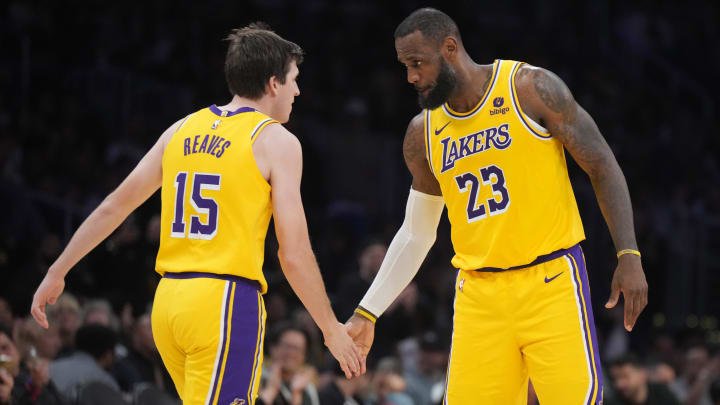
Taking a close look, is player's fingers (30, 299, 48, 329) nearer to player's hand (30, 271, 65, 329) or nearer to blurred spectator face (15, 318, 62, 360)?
player's hand (30, 271, 65, 329)

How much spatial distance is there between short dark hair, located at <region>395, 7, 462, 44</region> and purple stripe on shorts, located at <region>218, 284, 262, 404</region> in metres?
1.56

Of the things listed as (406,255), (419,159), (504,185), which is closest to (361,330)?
(406,255)

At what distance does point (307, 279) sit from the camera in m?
4.25

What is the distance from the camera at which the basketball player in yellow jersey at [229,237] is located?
407 centimetres

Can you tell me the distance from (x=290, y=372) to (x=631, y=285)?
3.88m

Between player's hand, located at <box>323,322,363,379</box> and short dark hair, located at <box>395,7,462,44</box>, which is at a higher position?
short dark hair, located at <box>395,7,462,44</box>

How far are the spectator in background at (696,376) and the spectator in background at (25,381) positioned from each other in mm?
6773

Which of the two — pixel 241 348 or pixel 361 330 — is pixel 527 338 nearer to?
pixel 361 330

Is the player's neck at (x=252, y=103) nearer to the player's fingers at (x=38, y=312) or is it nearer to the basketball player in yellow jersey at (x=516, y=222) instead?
the basketball player in yellow jersey at (x=516, y=222)

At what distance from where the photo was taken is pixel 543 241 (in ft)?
15.1

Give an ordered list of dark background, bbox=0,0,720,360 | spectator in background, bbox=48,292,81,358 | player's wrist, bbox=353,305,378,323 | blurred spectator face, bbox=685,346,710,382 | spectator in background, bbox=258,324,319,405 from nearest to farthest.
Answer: player's wrist, bbox=353,305,378,323 → spectator in background, bbox=258,324,319,405 → spectator in background, bbox=48,292,81,358 → dark background, bbox=0,0,720,360 → blurred spectator face, bbox=685,346,710,382

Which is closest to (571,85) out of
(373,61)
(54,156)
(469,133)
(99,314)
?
(373,61)

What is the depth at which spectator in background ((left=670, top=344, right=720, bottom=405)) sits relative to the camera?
1063cm

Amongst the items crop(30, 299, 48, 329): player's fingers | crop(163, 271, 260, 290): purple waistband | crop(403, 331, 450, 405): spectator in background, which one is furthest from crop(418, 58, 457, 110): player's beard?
crop(403, 331, 450, 405): spectator in background
